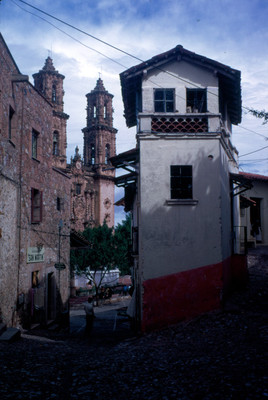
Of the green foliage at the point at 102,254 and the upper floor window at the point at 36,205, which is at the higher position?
the upper floor window at the point at 36,205

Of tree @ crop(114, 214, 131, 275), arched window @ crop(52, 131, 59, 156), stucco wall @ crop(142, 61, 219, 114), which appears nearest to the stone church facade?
stucco wall @ crop(142, 61, 219, 114)

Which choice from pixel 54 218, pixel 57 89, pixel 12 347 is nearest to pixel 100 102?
pixel 57 89

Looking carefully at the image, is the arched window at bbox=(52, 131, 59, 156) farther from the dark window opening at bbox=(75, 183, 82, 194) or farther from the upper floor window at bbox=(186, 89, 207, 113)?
the upper floor window at bbox=(186, 89, 207, 113)

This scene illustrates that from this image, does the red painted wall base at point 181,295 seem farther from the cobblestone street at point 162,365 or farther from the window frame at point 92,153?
the window frame at point 92,153

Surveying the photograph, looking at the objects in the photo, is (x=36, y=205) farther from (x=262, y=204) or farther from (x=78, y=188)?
(x=78, y=188)

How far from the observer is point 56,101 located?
5606 centimetres

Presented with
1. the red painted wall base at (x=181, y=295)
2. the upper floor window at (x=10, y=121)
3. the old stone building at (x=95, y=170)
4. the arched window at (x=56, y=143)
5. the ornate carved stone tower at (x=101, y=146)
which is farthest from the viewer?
the ornate carved stone tower at (x=101, y=146)

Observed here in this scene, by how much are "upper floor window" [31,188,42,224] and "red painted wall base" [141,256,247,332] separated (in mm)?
5438

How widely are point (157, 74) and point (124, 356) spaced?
9.27m

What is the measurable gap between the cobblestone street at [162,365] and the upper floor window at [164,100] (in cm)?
691

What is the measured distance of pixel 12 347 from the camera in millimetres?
9398

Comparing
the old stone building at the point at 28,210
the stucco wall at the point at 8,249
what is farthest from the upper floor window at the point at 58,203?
the stucco wall at the point at 8,249

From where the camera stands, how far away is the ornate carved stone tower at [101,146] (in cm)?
6022

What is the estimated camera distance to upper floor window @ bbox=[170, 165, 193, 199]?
12.9 metres
